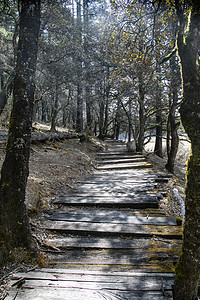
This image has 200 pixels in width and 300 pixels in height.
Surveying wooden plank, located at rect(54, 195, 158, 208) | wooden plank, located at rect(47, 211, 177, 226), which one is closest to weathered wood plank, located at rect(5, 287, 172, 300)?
wooden plank, located at rect(47, 211, 177, 226)

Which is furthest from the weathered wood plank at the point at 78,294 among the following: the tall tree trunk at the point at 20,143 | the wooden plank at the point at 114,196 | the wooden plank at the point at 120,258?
the wooden plank at the point at 114,196

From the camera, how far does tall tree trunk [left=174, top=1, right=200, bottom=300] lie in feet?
6.59

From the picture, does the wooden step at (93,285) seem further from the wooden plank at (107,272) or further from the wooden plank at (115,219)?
the wooden plank at (115,219)

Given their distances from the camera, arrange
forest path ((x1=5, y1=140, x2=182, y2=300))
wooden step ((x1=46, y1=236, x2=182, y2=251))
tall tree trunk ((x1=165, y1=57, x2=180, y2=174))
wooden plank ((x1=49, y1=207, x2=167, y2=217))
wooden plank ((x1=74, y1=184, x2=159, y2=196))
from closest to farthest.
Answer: forest path ((x1=5, y1=140, x2=182, y2=300)) < wooden step ((x1=46, y1=236, x2=182, y2=251)) < wooden plank ((x1=49, y1=207, x2=167, y2=217)) < wooden plank ((x1=74, y1=184, x2=159, y2=196)) < tall tree trunk ((x1=165, y1=57, x2=180, y2=174))

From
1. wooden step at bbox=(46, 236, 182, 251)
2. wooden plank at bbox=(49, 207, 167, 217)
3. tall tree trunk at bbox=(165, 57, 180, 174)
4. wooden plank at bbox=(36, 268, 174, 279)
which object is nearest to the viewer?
wooden plank at bbox=(36, 268, 174, 279)

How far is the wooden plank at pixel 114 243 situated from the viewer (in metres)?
3.13

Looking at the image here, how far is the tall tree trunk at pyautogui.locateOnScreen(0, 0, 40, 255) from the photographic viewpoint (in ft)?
9.23

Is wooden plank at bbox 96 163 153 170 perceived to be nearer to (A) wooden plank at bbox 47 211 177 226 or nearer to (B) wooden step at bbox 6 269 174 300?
(A) wooden plank at bbox 47 211 177 226

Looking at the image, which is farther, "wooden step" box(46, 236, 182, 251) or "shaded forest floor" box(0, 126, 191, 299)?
"shaded forest floor" box(0, 126, 191, 299)

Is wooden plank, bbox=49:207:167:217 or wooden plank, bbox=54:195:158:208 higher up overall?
wooden plank, bbox=54:195:158:208

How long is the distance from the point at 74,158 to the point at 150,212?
235 inches

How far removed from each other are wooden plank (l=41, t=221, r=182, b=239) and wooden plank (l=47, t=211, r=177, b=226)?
12cm

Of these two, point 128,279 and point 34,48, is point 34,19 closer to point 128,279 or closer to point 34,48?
point 34,48

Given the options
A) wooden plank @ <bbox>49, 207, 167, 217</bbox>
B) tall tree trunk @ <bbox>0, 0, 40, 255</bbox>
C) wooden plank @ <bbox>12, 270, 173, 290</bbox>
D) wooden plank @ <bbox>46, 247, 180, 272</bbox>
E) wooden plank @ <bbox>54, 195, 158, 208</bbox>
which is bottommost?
wooden plank @ <bbox>46, 247, 180, 272</bbox>
